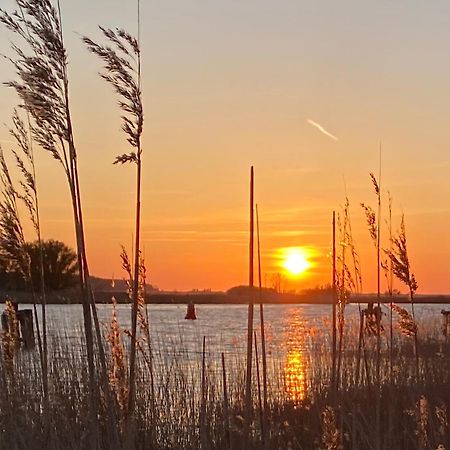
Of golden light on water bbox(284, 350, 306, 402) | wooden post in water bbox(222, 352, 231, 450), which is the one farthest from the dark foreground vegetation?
golden light on water bbox(284, 350, 306, 402)

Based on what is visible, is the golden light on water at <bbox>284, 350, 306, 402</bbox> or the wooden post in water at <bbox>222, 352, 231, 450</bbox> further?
the golden light on water at <bbox>284, 350, 306, 402</bbox>

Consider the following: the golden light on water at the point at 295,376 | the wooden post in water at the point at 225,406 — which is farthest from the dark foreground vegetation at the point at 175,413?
the golden light on water at the point at 295,376

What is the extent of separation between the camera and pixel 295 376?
919cm

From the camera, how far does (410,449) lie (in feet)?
16.7

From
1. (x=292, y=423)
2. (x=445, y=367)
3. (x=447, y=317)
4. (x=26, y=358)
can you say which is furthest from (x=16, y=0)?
(x=447, y=317)

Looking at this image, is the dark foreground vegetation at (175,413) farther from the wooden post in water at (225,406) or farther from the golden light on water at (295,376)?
the golden light on water at (295,376)

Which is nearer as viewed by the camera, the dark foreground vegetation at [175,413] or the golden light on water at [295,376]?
the dark foreground vegetation at [175,413]

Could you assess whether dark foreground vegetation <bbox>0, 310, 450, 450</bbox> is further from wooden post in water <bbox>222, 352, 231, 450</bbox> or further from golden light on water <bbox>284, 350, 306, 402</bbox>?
golden light on water <bbox>284, 350, 306, 402</bbox>

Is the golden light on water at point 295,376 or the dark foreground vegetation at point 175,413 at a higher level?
the dark foreground vegetation at point 175,413

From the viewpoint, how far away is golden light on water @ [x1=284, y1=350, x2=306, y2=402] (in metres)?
8.27

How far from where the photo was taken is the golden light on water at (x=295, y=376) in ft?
27.1

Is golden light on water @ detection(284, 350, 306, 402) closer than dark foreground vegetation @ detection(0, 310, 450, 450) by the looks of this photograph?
No

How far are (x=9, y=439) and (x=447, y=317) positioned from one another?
13.7 metres

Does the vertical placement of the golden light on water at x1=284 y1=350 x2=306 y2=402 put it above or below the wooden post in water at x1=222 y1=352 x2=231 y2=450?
below
